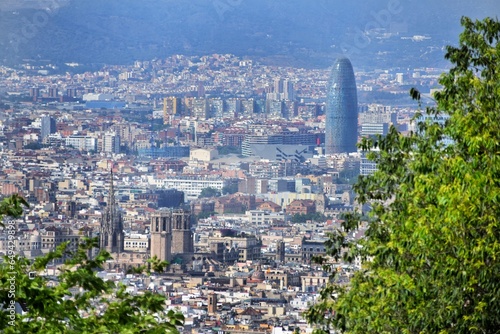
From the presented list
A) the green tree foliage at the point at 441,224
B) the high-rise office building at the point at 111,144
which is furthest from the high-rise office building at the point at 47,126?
the green tree foliage at the point at 441,224

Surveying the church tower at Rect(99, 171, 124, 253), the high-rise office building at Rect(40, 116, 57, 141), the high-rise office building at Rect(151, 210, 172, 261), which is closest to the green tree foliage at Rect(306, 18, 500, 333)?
the church tower at Rect(99, 171, 124, 253)

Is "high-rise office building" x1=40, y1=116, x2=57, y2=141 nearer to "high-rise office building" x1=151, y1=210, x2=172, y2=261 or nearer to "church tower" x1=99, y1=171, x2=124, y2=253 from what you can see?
"church tower" x1=99, y1=171, x2=124, y2=253

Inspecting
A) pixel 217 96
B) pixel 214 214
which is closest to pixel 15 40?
pixel 217 96

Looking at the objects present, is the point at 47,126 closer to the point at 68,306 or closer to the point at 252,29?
the point at 252,29

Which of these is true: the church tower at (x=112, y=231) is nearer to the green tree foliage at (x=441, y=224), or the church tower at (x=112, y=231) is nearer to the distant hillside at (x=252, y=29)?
the green tree foliage at (x=441, y=224)

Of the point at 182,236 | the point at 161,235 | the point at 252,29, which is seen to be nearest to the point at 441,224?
the point at 161,235
